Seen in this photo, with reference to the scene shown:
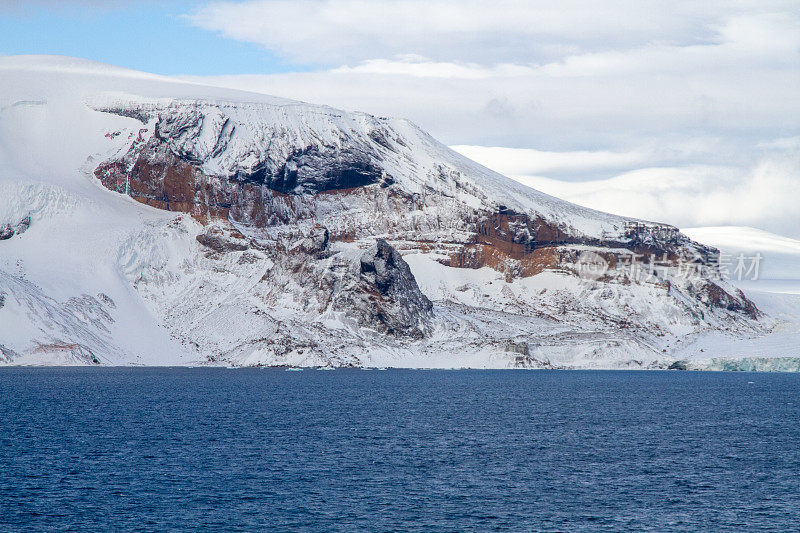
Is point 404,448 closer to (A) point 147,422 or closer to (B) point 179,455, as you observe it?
(B) point 179,455

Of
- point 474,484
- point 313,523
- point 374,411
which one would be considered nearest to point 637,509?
point 474,484

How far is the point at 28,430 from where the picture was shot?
113 m

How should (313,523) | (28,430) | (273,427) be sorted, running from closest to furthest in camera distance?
(313,523) → (28,430) → (273,427)

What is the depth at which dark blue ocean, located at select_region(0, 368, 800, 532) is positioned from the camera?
71.9 metres

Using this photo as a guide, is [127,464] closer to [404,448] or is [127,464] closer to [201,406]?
[404,448]

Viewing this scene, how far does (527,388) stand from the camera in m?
198

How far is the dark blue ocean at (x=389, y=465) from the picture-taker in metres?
71.9

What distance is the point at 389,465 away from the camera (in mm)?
93500

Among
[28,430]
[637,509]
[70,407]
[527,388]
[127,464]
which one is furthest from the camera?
[527,388]

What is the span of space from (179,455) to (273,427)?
25.0 metres

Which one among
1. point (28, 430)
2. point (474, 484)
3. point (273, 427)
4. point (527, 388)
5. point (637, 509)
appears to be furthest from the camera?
point (527, 388)

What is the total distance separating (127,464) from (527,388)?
118625 mm

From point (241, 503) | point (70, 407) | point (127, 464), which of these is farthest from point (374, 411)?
point (241, 503)

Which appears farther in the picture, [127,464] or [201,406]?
[201,406]
